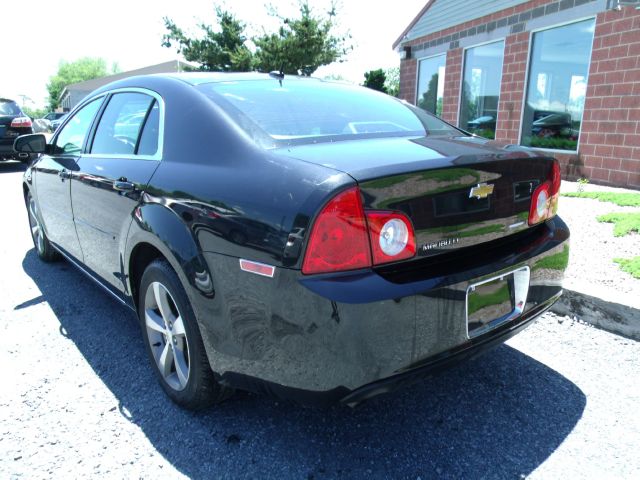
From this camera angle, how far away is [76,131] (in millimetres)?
3715

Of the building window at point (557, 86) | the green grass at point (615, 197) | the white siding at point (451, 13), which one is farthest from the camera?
the white siding at point (451, 13)

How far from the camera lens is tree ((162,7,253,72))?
23106 mm

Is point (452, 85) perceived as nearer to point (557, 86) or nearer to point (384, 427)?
point (557, 86)

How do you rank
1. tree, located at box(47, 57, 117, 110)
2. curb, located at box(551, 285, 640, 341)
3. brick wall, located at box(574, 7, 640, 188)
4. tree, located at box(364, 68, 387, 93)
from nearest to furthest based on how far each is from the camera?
1. curb, located at box(551, 285, 640, 341)
2. brick wall, located at box(574, 7, 640, 188)
3. tree, located at box(364, 68, 387, 93)
4. tree, located at box(47, 57, 117, 110)

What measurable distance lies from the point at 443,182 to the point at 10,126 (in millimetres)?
13071

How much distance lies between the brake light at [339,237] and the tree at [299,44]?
66.6ft

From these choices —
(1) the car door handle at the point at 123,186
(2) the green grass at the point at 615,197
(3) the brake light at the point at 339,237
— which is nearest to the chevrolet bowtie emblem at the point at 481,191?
(3) the brake light at the point at 339,237

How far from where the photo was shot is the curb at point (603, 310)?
304cm

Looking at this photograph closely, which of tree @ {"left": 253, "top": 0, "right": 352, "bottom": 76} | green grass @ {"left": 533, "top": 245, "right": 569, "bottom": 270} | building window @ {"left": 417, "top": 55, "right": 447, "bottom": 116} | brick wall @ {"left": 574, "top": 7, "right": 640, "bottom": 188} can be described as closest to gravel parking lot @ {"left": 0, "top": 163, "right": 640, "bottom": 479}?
green grass @ {"left": 533, "top": 245, "right": 569, "bottom": 270}

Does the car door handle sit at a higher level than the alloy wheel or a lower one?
higher

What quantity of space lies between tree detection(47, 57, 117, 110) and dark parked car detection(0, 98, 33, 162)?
8594cm

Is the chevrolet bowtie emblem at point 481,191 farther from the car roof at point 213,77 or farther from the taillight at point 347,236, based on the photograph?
the car roof at point 213,77

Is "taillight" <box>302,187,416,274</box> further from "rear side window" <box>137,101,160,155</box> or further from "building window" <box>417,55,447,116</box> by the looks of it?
"building window" <box>417,55,447,116</box>

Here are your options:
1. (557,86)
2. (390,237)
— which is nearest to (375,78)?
(557,86)
